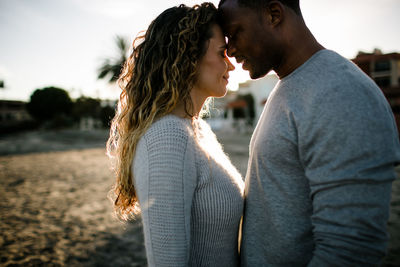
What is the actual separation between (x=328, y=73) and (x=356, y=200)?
22.1 inches

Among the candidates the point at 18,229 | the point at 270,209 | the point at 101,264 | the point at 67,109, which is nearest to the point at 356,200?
the point at 270,209

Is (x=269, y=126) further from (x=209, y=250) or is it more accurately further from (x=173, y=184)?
(x=209, y=250)

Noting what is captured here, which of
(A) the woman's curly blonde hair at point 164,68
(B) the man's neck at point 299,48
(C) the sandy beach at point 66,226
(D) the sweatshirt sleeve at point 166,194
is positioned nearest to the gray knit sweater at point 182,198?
(D) the sweatshirt sleeve at point 166,194

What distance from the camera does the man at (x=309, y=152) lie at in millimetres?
928

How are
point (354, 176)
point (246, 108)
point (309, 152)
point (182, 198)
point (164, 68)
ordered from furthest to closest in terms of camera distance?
point (246, 108), point (164, 68), point (182, 198), point (309, 152), point (354, 176)

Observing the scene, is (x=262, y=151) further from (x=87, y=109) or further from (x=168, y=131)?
(x=87, y=109)

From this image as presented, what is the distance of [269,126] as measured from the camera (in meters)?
1.25

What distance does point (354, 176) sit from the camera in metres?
0.91

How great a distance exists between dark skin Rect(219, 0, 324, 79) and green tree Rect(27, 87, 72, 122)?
39.5 metres

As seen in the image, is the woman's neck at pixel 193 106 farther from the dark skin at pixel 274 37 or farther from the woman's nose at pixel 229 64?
the dark skin at pixel 274 37

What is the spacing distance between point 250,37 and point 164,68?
1.75 ft

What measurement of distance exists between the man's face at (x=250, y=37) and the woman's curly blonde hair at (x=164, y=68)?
13 cm

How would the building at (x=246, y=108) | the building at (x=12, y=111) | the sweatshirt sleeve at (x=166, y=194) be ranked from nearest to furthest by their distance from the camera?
the sweatshirt sleeve at (x=166, y=194) → the building at (x=246, y=108) → the building at (x=12, y=111)

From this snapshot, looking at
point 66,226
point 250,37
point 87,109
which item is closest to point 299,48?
point 250,37
